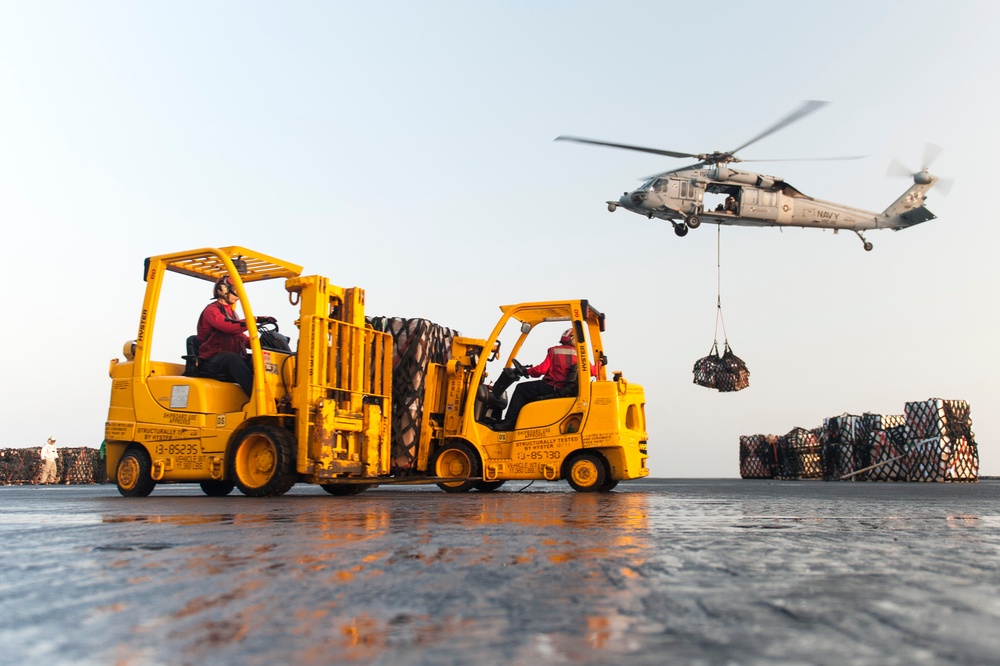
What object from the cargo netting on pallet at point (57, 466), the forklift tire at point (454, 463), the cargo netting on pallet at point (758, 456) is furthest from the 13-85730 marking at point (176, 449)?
the cargo netting on pallet at point (758, 456)

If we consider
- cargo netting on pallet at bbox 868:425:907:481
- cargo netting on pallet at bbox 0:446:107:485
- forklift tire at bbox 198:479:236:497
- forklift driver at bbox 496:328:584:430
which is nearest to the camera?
forklift tire at bbox 198:479:236:497

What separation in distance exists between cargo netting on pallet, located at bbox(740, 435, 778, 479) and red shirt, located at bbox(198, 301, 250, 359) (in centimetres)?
2434

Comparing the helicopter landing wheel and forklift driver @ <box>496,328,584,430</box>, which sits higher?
the helicopter landing wheel

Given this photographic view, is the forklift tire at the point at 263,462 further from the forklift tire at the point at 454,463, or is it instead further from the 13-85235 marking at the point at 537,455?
the 13-85235 marking at the point at 537,455

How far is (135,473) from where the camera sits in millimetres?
10203

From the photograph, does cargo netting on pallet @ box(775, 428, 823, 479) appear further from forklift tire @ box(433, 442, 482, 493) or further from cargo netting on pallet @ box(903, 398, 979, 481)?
forklift tire @ box(433, 442, 482, 493)

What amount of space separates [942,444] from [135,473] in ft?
60.1

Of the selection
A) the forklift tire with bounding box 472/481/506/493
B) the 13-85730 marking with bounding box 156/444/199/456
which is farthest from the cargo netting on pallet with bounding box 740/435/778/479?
the 13-85730 marking with bounding box 156/444/199/456

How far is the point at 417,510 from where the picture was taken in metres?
6.74

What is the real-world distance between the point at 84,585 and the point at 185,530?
210 cm

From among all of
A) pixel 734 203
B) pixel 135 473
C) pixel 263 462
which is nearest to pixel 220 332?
pixel 263 462

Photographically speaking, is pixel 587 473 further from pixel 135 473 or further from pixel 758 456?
pixel 758 456

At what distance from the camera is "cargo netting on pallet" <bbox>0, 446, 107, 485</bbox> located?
1134 inches

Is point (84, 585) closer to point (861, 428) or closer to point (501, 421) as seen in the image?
point (501, 421)
